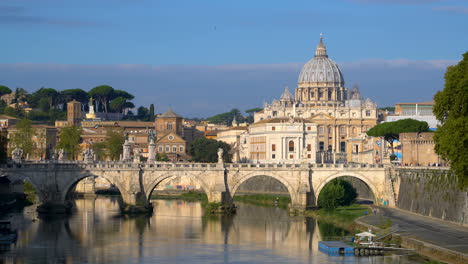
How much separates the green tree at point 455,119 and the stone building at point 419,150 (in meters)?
25.7

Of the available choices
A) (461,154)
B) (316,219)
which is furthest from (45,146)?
(461,154)

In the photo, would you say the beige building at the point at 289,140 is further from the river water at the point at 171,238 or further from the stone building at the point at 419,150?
the river water at the point at 171,238

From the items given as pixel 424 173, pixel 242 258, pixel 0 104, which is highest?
pixel 0 104

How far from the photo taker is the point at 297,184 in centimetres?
8088

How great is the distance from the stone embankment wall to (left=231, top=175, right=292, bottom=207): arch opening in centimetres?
1884

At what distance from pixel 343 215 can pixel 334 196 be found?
4.23 meters

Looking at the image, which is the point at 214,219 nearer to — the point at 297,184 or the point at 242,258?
the point at 297,184

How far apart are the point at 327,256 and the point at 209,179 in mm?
25175

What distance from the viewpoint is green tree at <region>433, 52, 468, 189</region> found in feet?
168

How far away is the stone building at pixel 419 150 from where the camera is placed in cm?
8225

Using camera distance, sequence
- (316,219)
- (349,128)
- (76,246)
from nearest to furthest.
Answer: (76,246) → (316,219) → (349,128)

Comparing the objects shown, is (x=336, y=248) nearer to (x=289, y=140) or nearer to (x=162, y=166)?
(x=162, y=166)

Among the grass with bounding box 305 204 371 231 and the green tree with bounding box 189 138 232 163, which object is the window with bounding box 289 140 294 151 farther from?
the grass with bounding box 305 204 371 231

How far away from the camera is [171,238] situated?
218 feet
